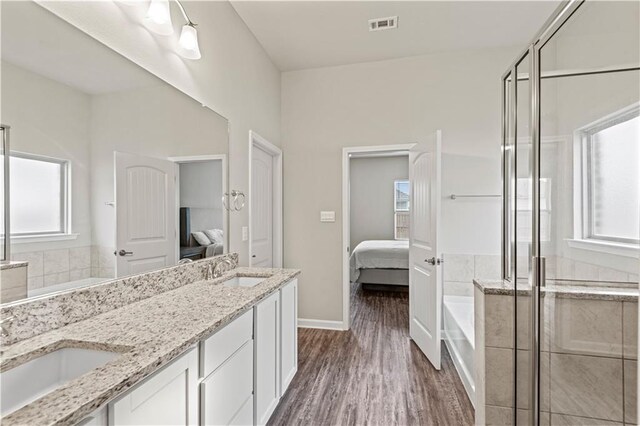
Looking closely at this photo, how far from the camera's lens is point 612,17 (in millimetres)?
1029

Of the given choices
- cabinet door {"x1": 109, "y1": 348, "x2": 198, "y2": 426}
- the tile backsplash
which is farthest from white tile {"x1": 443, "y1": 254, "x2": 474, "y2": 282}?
cabinet door {"x1": 109, "y1": 348, "x2": 198, "y2": 426}

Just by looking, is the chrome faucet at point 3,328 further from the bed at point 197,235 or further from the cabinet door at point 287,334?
the cabinet door at point 287,334

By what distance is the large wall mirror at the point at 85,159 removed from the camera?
1066 millimetres

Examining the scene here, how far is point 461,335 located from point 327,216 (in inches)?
68.9

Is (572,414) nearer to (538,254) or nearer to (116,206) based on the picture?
(538,254)

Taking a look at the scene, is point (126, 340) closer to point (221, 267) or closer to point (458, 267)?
point (221, 267)

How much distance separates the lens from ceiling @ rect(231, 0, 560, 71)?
254 centimetres

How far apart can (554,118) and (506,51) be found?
7.67 ft

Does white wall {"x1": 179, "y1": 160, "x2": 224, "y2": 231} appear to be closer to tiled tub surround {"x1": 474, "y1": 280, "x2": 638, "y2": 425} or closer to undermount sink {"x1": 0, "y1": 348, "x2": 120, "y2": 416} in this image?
undermount sink {"x1": 0, "y1": 348, "x2": 120, "y2": 416}

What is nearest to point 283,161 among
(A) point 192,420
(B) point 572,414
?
(A) point 192,420

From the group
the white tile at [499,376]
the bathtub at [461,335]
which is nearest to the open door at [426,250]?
the bathtub at [461,335]

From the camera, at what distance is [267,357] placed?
182 centimetres

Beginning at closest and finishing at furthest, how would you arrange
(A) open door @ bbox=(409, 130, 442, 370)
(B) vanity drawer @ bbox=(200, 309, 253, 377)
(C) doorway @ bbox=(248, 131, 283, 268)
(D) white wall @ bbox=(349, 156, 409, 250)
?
(B) vanity drawer @ bbox=(200, 309, 253, 377)
(A) open door @ bbox=(409, 130, 442, 370)
(C) doorway @ bbox=(248, 131, 283, 268)
(D) white wall @ bbox=(349, 156, 409, 250)

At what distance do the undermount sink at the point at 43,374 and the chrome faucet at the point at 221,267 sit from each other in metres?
1.12
